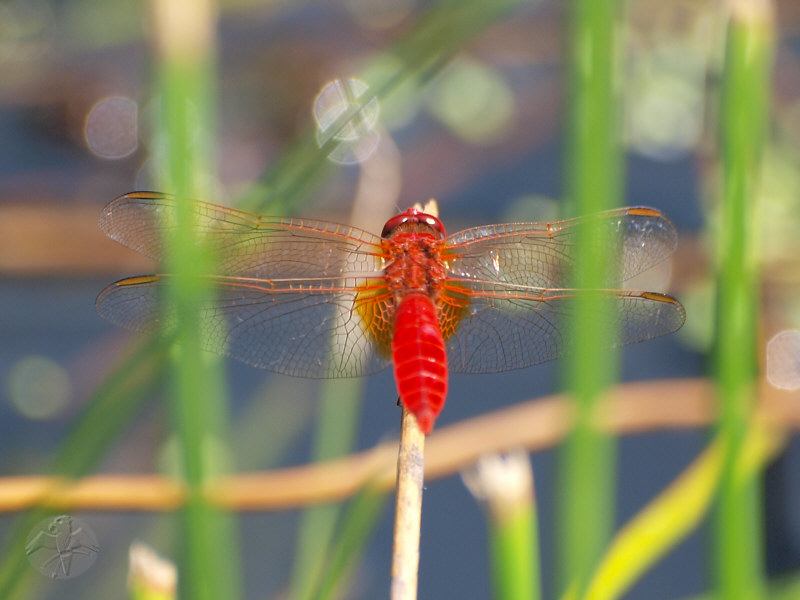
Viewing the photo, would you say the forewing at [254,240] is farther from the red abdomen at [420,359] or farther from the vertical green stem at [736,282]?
the vertical green stem at [736,282]

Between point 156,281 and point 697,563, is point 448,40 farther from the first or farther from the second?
point 697,563

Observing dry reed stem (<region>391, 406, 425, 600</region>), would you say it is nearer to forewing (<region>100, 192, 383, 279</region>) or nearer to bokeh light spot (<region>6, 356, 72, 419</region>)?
forewing (<region>100, 192, 383, 279</region>)

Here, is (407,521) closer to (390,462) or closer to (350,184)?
(390,462)

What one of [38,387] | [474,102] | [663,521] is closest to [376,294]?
[663,521]

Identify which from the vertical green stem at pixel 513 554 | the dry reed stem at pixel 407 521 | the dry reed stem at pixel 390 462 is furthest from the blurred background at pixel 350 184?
the vertical green stem at pixel 513 554

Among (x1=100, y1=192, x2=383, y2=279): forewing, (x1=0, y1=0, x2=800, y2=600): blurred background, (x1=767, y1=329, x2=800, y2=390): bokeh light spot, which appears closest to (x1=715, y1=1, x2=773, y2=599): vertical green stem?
(x1=100, y1=192, x2=383, y2=279): forewing

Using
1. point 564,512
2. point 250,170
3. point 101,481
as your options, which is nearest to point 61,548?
point 101,481
